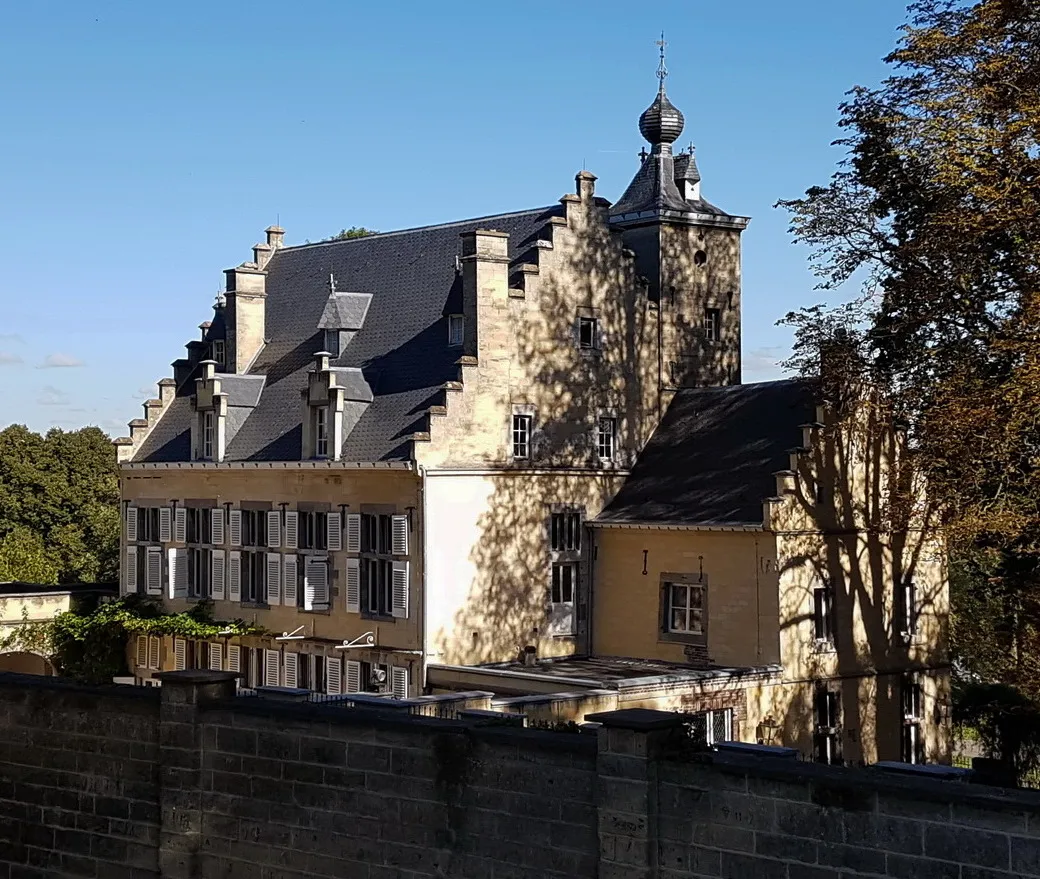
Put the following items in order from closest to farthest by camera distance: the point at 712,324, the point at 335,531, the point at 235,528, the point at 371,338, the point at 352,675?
the point at 352,675
the point at 335,531
the point at 371,338
the point at 235,528
the point at 712,324

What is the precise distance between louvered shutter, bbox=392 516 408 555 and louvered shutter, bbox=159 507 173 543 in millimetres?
8569

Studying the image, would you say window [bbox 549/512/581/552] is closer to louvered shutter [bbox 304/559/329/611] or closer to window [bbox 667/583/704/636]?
window [bbox 667/583/704/636]

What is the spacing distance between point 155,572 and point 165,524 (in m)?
1.17

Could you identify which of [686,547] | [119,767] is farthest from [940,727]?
[119,767]

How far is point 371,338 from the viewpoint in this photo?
3634cm

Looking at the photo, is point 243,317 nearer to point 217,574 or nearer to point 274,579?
point 217,574

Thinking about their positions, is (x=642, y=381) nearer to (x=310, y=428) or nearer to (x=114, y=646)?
(x=310, y=428)

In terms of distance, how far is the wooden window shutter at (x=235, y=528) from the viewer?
119 feet

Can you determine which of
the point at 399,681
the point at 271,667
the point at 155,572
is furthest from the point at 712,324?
the point at 155,572

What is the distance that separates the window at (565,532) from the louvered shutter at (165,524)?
10.1 m

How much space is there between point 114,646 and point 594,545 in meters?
12.7

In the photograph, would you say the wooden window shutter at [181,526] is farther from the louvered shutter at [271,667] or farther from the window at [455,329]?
the window at [455,329]

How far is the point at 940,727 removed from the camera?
33.6 metres

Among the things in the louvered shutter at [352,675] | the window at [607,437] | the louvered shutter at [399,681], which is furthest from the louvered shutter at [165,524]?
the window at [607,437]
